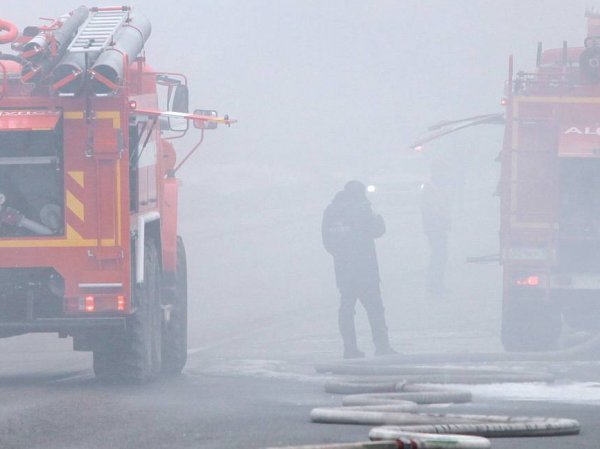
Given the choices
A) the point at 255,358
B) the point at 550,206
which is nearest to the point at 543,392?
the point at 550,206

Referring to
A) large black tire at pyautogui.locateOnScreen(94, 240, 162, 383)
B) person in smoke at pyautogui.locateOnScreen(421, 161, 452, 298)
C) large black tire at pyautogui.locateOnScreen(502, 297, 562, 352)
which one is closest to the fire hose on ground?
large black tire at pyautogui.locateOnScreen(502, 297, 562, 352)

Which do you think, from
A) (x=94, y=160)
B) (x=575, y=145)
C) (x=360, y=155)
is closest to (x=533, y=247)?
(x=575, y=145)

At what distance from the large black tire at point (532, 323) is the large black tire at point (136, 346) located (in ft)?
14.9

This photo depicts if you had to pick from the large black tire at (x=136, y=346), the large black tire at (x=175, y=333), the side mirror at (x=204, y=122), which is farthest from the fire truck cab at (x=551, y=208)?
the large black tire at (x=136, y=346)

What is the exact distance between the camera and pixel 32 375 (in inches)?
423

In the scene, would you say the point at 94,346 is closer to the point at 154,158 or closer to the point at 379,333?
the point at 154,158

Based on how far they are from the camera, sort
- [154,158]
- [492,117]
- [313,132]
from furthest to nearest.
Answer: [313,132], [492,117], [154,158]

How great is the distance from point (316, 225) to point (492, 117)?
54.3 ft

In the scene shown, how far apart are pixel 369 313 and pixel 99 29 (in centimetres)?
511

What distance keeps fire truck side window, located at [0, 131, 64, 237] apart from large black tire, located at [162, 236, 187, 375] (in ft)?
6.58

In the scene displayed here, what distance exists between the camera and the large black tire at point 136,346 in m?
9.24

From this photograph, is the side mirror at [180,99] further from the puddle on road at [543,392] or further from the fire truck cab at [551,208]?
the fire truck cab at [551,208]

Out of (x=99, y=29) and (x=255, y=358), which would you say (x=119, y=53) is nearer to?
A: (x=99, y=29)

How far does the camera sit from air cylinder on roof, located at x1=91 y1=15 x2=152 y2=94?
8.71 m
